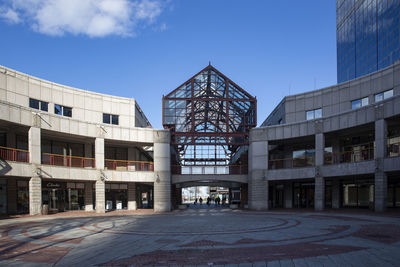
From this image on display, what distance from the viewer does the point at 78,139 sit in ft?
119

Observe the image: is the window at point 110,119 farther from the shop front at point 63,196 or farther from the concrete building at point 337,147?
the concrete building at point 337,147

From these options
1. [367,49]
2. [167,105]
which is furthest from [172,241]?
[367,49]

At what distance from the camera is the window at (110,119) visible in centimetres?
3891

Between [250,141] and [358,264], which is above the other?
[250,141]

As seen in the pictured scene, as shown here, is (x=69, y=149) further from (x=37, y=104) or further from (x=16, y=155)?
(x=16, y=155)

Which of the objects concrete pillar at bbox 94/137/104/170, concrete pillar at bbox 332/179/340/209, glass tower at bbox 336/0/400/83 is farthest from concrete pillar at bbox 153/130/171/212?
glass tower at bbox 336/0/400/83

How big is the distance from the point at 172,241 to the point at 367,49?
72.4 meters

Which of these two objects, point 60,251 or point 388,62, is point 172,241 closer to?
point 60,251

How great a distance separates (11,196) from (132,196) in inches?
525

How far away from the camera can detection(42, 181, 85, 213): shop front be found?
34.8 metres

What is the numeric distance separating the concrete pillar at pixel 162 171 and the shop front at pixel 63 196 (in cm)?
883

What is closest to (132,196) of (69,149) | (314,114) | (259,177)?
(69,149)

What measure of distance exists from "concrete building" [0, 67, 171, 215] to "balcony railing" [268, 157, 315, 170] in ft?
41.3

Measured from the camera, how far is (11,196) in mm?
31266
